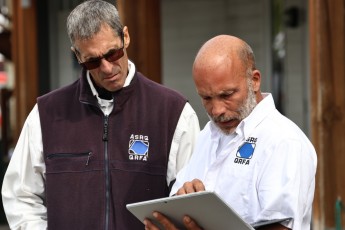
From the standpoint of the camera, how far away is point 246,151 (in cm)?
272

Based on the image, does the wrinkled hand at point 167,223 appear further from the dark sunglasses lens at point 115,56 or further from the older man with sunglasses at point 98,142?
the dark sunglasses lens at point 115,56

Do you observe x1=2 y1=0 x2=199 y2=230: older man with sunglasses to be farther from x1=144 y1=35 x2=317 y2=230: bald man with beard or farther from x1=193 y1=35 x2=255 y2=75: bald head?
x1=193 y1=35 x2=255 y2=75: bald head

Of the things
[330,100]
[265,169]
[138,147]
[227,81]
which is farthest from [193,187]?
[330,100]

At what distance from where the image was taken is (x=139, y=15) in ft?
23.6

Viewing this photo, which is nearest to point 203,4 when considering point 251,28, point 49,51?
point 251,28

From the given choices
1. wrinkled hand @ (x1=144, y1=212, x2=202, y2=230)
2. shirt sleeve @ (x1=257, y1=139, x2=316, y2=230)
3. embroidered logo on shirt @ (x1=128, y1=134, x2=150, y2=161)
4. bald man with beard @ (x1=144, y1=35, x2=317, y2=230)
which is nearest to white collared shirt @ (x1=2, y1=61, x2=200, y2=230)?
embroidered logo on shirt @ (x1=128, y1=134, x2=150, y2=161)

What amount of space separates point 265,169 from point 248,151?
11 centimetres

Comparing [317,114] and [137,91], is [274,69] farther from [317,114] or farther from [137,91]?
[137,91]

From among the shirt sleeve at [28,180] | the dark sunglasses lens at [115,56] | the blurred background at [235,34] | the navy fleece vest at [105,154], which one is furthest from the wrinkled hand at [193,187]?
the blurred background at [235,34]

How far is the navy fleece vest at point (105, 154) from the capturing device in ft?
11.0

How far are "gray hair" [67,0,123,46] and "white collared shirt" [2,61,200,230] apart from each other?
236mm

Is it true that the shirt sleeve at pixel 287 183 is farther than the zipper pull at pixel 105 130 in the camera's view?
No

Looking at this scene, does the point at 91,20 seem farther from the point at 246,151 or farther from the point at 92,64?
the point at 246,151

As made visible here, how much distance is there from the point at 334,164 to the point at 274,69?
11.8ft
